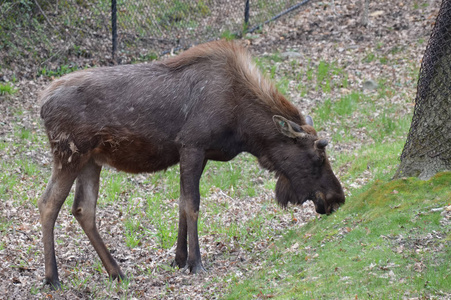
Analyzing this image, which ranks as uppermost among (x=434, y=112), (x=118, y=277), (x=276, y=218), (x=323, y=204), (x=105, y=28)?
(x=105, y=28)

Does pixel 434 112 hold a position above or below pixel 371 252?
above

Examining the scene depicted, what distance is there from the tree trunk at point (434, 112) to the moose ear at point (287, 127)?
51.2 inches

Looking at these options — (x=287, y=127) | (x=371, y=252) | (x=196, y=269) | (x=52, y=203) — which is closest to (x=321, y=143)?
(x=287, y=127)

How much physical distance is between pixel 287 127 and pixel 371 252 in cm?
203

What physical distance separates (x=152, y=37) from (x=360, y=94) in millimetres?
5031

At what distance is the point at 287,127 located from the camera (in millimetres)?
6680

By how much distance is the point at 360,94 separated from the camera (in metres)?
11.9

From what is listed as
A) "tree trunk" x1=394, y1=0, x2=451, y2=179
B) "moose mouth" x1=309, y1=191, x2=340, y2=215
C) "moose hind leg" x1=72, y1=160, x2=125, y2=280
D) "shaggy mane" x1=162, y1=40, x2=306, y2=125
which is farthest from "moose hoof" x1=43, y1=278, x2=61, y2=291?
"tree trunk" x1=394, y1=0, x2=451, y2=179

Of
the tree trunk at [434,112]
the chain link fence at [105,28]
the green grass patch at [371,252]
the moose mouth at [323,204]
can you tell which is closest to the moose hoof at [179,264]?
the green grass patch at [371,252]

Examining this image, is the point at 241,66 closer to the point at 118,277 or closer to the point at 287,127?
the point at 287,127

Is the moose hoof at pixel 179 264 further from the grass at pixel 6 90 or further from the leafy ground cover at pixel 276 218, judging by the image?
the grass at pixel 6 90

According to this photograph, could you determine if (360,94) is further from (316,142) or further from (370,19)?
(316,142)

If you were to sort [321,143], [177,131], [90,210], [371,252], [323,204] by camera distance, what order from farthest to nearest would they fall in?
1. [323,204]
2. [321,143]
3. [90,210]
4. [177,131]
5. [371,252]

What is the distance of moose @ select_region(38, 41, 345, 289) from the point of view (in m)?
6.25
